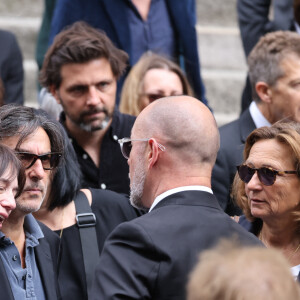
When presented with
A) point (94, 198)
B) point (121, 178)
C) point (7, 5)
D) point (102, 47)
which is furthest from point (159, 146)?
point (7, 5)

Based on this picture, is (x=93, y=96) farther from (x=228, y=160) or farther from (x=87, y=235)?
(x=87, y=235)

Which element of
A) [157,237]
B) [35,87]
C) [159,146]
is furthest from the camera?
[35,87]

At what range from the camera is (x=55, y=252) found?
3.84 meters

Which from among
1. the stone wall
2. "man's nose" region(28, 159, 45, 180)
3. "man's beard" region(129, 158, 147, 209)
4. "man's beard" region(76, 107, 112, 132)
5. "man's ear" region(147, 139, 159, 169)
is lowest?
the stone wall

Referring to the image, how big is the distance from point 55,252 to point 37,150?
1.59ft

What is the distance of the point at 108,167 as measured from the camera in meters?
5.00

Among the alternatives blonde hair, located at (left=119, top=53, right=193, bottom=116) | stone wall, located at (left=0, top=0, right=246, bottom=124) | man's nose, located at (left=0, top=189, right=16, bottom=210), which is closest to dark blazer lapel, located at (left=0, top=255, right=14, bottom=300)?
man's nose, located at (left=0, top=189, right=16, bottom=210)

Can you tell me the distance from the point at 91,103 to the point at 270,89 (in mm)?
1169

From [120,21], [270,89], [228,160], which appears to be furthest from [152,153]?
[120,21]

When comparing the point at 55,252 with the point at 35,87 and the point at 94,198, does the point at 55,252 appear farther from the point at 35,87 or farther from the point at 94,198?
the point at 35,87

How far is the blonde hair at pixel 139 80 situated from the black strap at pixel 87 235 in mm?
1763

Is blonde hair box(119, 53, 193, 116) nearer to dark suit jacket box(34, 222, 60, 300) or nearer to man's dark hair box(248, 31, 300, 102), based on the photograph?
man's dark hair box(248, 31, 300, 102)

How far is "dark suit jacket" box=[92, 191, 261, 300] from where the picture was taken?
115 inches

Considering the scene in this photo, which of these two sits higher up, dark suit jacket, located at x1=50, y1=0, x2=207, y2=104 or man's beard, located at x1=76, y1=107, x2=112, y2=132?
dark suit jacket, located at x1=50, y1=0, x2=207, y2=104
